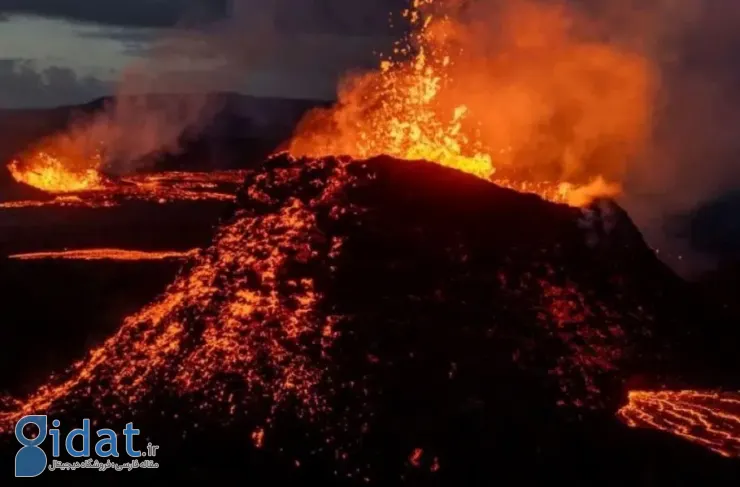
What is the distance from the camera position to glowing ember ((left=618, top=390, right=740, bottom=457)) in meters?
17.7

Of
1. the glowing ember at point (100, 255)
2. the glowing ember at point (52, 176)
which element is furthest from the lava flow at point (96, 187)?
the glowing ember at point (100, 255)

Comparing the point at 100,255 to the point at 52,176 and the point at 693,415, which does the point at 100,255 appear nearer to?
the point at 693,415

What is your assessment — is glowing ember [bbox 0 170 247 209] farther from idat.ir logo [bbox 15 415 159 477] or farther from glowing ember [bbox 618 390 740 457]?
glowing ember [bbox 618 390 740 457]

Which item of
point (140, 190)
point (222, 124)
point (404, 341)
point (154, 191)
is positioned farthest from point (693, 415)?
point (222, 124)

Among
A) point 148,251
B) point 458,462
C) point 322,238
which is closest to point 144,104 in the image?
point 148,251

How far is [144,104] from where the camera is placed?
84438 mm

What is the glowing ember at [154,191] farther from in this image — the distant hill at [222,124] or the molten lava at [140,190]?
the distant hill at [222,124]

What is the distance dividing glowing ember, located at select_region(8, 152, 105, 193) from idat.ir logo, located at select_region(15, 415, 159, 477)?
37.1 meters

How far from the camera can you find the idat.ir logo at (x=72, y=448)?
1706 cm

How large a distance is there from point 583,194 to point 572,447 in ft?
32.4

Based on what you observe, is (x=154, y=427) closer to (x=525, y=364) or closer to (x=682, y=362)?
(x=525, y=364)

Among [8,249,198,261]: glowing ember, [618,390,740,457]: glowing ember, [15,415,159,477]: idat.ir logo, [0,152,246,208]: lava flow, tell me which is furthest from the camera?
[0,152,246,208]: lava flow

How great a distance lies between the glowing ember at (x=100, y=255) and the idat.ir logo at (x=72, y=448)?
47.2 ft

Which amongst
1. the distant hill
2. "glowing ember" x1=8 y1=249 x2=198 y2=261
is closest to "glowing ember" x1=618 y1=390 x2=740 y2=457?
"glowing ember" x1=8 y1=249 x2=198 y2=261
